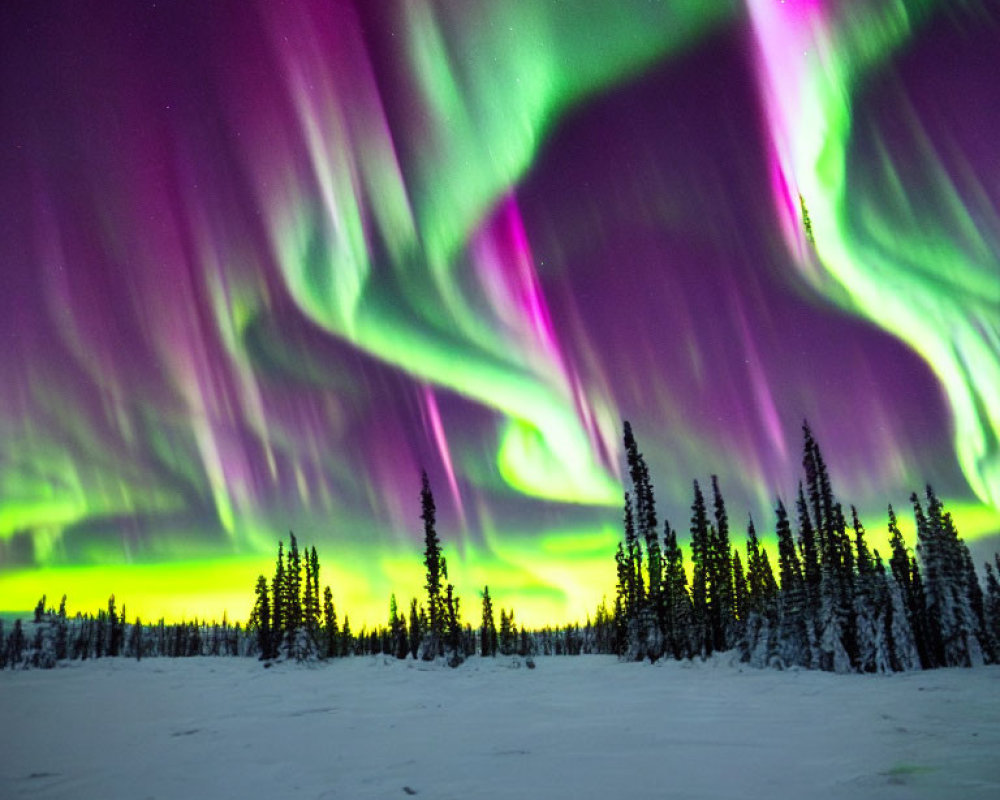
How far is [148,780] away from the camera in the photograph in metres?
6.10

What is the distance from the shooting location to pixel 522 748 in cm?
707

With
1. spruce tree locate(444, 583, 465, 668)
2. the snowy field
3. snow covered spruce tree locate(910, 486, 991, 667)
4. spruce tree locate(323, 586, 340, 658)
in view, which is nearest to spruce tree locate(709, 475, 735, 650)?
snow covered spruce tree locate(910, 486, 991, 667)

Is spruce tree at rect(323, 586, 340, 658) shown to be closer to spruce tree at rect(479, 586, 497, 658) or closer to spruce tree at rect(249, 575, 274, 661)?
spruce tree at rect(249, 575, 274, 661)

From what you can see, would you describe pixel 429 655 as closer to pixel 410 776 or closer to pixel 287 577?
pixel 287 577

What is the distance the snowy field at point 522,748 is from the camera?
509cm

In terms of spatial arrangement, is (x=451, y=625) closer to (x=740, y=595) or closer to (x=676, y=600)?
(x=676, y=600)

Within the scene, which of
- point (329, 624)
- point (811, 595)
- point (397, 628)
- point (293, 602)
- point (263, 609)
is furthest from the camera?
point (397, 628)

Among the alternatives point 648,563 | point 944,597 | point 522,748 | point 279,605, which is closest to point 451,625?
point 648,563

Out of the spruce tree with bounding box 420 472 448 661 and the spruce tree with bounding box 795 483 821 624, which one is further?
the spruce tree with bounding box 420 472 448 661

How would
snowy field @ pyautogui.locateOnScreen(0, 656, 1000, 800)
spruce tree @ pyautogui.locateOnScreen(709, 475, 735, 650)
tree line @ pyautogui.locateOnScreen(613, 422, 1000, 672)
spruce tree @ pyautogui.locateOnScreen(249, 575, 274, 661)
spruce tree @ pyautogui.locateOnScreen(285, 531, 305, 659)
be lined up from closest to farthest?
snowy field @ pyautogui.locateOnScreen(0, 656, 1000, 800) < tree line @ pyautogui.locateOnScreen(613, 422, 1000, 672) < spruce tree @ pyautogui.locateOnScreen(709, 475, 735, 650) < spruce tree @ pyautogui.locateOnScreen(285, 531, 305, 659) < spruce tree @ pyautogui.locateOnScreen(249, 575, 274, 661)

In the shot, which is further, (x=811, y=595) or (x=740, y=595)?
(x=740, y=595)

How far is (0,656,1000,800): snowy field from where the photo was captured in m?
5.09

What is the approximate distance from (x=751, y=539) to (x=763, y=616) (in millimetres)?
22757

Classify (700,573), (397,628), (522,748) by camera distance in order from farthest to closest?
1. (397,628)
2. (700,573)
3. (522,748)
